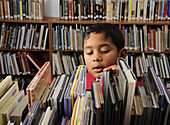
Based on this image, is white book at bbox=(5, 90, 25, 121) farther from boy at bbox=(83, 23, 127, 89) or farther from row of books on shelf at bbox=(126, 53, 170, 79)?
row of books on shelf at bbox=(126, 53, 170, 79)

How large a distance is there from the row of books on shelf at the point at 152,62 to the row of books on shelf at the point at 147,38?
12 centimetres

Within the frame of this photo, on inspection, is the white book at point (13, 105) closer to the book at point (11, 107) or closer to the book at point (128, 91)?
the book at point (11, 107)

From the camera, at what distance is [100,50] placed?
1.12 m

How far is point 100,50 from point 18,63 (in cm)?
207

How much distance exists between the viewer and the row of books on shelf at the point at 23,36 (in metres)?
2.72

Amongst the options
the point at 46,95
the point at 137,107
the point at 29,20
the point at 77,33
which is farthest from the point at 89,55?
the point at 29,20

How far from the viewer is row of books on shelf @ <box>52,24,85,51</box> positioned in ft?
8.88

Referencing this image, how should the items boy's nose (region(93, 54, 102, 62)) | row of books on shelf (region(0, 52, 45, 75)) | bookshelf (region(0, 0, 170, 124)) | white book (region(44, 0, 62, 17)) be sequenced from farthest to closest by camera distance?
white book (region(44, 0, 62, 17)) < row of books on shelf (region(0, 52, 45, 75)) < bookshelf (region(0, 0, 170, 124)) < boy's nose (region(93, 54, 102, 62))

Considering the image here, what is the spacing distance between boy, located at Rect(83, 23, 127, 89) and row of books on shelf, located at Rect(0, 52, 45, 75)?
70.5 inches

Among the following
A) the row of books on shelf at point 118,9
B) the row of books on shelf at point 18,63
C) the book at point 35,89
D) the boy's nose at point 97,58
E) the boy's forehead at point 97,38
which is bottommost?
the row of books on shelf at point 18,63

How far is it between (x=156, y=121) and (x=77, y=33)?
2.24 m

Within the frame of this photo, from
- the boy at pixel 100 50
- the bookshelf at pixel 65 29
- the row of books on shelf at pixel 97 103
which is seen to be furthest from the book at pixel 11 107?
the bookshelf at pixel 65 29

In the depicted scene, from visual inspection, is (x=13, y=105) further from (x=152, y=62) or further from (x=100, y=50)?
(x=152, y=62)

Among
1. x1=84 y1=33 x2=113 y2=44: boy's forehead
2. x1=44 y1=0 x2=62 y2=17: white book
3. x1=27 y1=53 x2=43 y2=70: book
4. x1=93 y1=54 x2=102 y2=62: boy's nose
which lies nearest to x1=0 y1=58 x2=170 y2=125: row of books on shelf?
x1=93 y1=54 x2=102 y2=62: boy's nose
